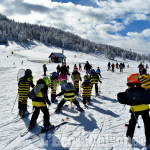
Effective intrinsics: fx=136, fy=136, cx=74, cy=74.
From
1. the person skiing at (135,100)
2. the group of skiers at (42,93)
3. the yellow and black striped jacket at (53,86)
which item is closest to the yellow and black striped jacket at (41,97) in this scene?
the group of skiers at (42,93)

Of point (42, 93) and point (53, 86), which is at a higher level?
point (42, 93)

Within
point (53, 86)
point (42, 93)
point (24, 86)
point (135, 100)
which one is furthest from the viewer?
point (53, 86)

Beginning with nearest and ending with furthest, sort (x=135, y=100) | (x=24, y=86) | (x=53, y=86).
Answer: (x=135, y=100), (x=24, y=86), (x=53, y=86)

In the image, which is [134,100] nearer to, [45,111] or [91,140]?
[91,140]

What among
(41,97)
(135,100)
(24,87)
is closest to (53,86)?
(24,87)

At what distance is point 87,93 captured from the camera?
6.35 m

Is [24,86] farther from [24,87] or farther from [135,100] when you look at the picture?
[135,100]

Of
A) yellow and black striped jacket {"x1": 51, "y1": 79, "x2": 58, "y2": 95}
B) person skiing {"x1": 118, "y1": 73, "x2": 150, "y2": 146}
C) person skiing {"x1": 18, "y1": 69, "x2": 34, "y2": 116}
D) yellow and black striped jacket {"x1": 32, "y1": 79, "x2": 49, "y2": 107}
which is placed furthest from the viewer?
yellow and black striped jacket {"x1": 51, "y1": 79, "x2": 58, "y2": 95}

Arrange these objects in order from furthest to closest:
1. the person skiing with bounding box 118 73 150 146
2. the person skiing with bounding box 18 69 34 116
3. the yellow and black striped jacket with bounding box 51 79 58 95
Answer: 1. the yellow and black striped jacket with bounding box 51 79 58 95
2. the person skiing with bounding box 18 69 34 116
3. the person skiing with bounding box 118 73 150 146

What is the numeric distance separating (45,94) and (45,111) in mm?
530

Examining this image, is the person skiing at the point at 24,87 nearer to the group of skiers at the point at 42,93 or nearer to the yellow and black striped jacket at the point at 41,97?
the group of skiers at the point at 42,93

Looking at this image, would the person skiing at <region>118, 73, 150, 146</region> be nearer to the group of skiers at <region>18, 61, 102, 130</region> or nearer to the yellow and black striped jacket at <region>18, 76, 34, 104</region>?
the group of skiers at <region>18, 61, 102, 130</region>

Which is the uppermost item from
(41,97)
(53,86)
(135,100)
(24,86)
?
(135,100)

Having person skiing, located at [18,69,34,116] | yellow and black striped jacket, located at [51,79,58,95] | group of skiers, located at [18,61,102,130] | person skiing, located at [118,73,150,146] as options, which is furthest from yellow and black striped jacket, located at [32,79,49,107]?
yellow and black striped jacket, located at [51,79,58,95]
